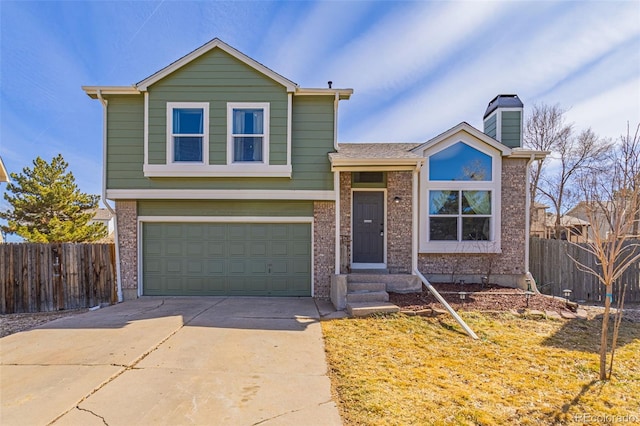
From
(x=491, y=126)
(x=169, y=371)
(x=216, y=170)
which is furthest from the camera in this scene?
(x=491, y=126)

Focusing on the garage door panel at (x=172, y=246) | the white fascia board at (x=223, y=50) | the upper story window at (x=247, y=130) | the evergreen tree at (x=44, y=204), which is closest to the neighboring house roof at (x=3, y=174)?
the white fascia board at (x=223, y=50)

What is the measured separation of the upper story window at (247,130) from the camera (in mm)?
8305

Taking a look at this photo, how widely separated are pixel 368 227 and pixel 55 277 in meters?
8.33

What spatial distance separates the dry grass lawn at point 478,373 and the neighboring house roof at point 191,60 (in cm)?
600


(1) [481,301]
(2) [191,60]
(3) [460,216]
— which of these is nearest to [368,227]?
(3) [460,216]

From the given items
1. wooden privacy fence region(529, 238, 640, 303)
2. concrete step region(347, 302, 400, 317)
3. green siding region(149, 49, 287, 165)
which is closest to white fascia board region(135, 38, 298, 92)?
green siding region(149, 49, 287, 165)

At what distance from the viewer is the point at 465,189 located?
905cm

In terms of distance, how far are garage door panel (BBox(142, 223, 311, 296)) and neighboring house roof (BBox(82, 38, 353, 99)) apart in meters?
3.63

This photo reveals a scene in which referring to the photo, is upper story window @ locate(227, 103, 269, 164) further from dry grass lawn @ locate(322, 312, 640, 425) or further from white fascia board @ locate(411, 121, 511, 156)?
dry grass lawn @ locate(322, 312, 640, 425)

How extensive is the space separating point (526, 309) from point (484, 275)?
2.35 m

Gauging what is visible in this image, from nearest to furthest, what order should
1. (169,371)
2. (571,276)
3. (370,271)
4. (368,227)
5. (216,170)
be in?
(169,371)
(216,170)
(370,271)
(368,227)
(571,276)

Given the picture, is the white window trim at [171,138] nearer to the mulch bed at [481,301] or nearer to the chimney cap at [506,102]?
the mulch bed at [481,301]

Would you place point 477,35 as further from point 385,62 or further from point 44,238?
point 44,238

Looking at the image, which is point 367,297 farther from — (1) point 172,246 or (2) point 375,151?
(1) point 172,246
